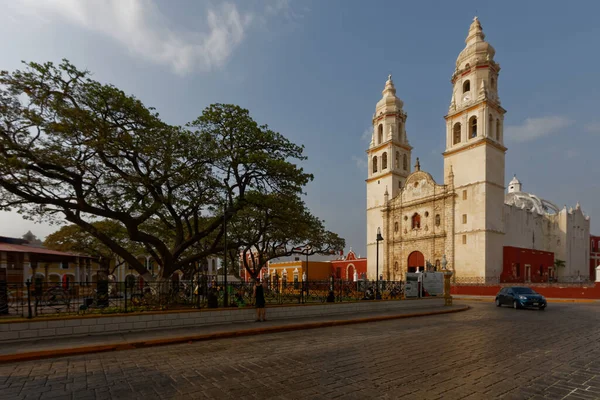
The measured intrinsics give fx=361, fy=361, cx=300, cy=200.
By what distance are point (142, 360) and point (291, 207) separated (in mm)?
9970

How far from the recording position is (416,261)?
42.6 metres

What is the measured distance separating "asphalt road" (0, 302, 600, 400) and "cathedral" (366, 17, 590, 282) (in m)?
21.6

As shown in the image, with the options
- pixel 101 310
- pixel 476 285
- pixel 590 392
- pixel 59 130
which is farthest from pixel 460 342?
pixel 476 285

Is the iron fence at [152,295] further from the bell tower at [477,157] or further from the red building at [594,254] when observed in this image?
the red building at [594,254]

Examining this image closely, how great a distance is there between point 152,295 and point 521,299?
18.2 meters

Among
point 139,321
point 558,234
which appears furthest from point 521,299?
point 558,234

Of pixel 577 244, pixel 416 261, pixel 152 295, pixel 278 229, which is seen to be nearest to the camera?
pixel 152 295

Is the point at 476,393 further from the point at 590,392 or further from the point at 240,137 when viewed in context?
the point at 240,137

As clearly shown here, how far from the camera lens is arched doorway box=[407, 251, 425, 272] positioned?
138 ft

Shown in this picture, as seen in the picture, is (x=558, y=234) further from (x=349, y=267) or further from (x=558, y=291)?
(x=349, y=267)

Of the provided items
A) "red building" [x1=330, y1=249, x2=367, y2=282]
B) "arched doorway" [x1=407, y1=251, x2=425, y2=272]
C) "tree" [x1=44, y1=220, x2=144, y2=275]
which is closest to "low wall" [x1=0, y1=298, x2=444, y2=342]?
"tree" [x1=44, y1=220, x2=144, y2=275]

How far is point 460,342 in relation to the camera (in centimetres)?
923

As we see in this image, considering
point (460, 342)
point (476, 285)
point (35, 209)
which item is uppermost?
point (35, 209)

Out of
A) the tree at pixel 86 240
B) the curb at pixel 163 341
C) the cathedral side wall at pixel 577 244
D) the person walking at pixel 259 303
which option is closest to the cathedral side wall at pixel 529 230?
the cathedral side wall at pixel 577 244
